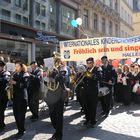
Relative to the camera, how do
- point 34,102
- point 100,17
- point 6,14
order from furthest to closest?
point 100,17 < point 6,14 < point 34,102

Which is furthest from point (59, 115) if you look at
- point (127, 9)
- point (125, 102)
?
point (127, 9)

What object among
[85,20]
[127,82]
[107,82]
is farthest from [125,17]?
[107,82]

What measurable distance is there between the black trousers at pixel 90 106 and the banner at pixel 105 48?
4612mm

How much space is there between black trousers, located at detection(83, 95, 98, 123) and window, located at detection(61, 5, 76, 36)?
15.7 meters

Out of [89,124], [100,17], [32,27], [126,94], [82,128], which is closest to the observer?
[82,128]

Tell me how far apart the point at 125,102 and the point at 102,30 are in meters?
22.1

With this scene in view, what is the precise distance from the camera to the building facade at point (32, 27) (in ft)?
61.3

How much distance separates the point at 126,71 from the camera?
14109 mm

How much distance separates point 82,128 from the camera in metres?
9.03

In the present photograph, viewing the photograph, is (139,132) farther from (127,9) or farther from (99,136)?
(127,9)

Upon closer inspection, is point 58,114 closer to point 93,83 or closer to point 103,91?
point 93,83

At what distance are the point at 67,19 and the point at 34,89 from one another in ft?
52.7

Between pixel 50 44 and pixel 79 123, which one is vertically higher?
pixel 50 44

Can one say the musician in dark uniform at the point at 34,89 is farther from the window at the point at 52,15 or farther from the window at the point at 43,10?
the window at the point at 52,15
